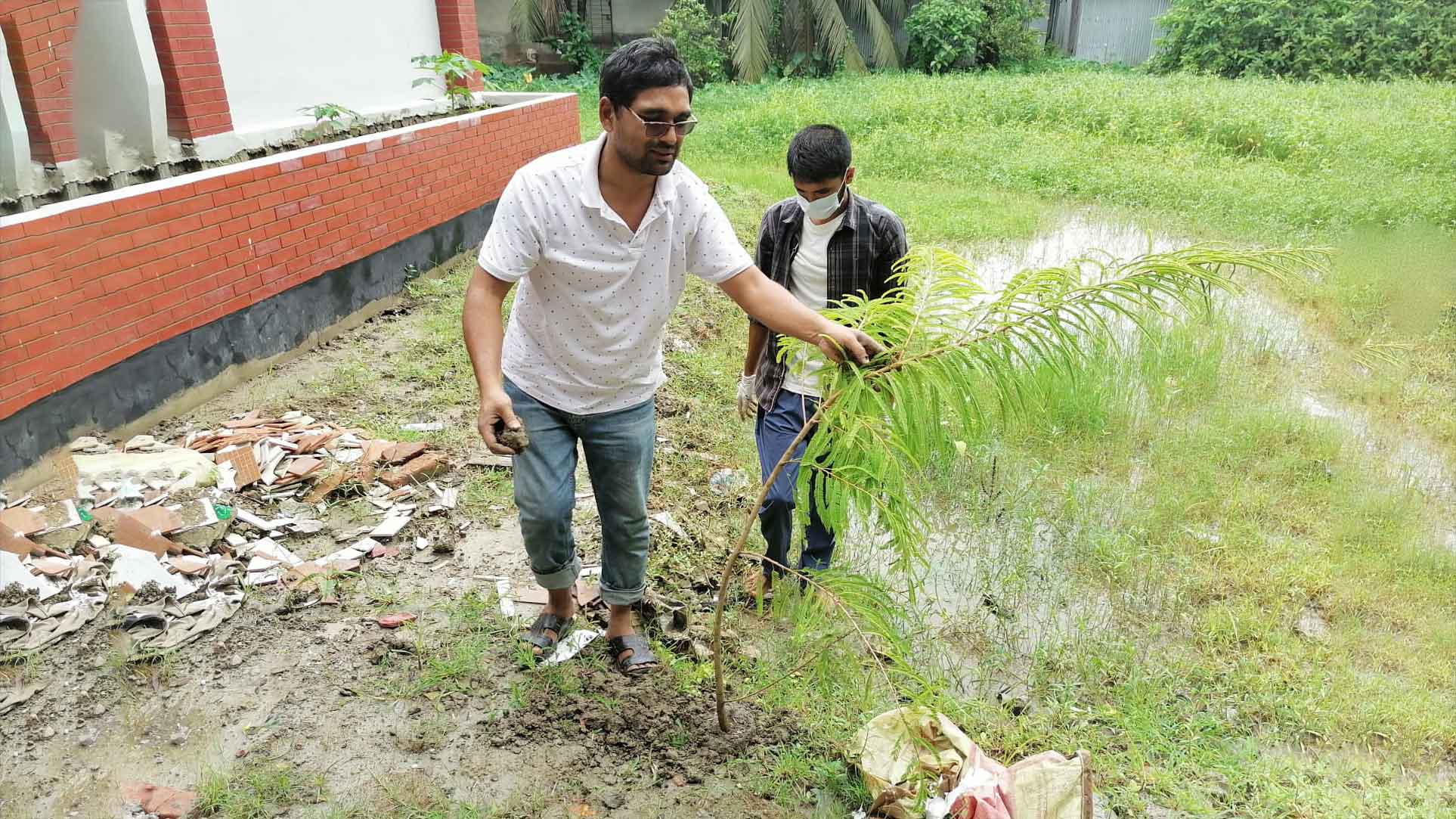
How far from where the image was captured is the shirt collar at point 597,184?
249 centimetres

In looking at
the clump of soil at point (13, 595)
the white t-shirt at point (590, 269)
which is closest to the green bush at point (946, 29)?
the white t-shirt at point (590, 269)

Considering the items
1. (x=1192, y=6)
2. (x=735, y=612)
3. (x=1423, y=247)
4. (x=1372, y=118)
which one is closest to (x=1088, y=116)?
(x=1372, y=118)

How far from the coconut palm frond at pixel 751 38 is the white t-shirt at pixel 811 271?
58.3 ft

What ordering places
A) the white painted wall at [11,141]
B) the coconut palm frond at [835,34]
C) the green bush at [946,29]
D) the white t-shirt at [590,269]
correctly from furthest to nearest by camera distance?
the green bush at [946,29] < the coconut palm frond at [835,34] < the white painted wall at [11,141] < the white t-shirt at [590,269]

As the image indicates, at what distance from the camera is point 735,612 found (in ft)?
12.1

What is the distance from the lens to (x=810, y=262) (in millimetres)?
3309

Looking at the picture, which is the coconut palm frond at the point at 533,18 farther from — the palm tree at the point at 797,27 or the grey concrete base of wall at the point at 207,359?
the grey concrete base of wall at the point at 207,359

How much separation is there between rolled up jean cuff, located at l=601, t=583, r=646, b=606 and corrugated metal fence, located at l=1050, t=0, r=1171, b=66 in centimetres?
2358

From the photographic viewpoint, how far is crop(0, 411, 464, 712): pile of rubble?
324 cm

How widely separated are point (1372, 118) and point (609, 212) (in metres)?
13.4

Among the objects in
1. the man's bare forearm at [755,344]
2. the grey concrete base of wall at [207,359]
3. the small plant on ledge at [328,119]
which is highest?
the small plant on ledge at [328,119]

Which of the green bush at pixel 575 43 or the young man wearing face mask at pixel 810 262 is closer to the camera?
the young man wearing face mask at pixel 810 262

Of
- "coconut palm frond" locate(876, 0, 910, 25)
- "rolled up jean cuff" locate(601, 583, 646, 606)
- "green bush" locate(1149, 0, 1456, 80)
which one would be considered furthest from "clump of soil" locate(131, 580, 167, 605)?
"coconut palm frond" locate(876, 0, 910, 25)

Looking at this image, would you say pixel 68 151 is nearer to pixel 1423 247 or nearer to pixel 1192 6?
pixel 1423 247
